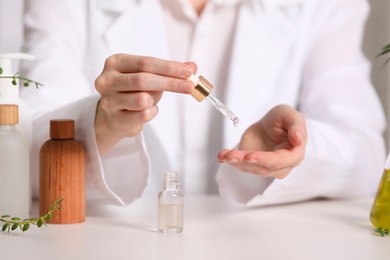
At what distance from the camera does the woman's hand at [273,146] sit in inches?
38.6

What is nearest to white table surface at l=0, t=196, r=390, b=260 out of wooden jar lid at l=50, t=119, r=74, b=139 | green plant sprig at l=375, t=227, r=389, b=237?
green plant sprig at l=375, t=227, r=389, b=237

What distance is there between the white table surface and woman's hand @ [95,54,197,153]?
0.17m

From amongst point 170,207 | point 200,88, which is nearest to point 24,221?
point 170,207

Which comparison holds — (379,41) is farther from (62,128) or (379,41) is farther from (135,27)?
(62,128)

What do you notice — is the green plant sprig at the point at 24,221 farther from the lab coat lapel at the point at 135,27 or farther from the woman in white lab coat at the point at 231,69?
the lab coat lapel at the point at 135,27

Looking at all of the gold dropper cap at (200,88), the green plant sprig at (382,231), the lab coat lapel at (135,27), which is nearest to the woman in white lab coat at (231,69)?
the lab coat lapel at (135,27)

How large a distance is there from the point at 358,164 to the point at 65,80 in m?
0.63

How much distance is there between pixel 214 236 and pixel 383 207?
26 cm

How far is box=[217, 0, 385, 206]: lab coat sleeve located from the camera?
1.22 metres

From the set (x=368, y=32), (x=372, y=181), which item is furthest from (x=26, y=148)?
(x=368, y=32)

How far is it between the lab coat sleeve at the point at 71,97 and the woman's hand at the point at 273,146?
0.63ft

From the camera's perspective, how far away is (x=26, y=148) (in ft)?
3.37

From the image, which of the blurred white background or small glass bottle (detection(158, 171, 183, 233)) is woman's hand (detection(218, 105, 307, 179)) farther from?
the blurred white background

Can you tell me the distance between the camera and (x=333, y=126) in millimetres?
1394
